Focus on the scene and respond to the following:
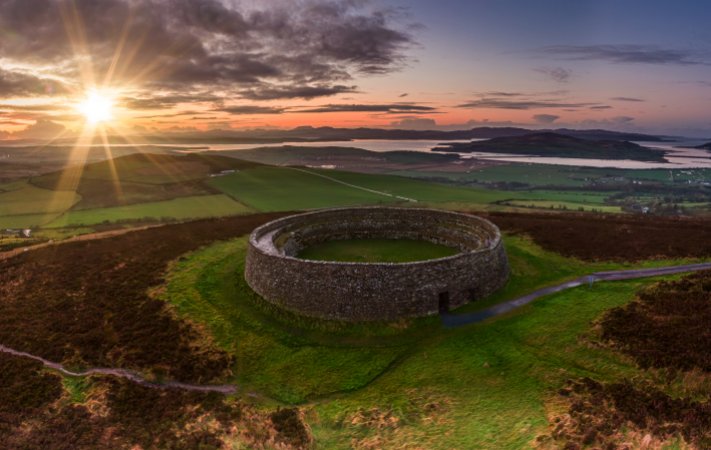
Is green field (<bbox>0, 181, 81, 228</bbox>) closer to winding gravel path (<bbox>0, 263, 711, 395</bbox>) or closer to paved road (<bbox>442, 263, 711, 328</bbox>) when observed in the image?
winding gravel path (<bbox>0, 263, 711, 395</bbox>)

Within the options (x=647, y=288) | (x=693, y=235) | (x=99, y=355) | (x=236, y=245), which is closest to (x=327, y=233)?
(x=236, y=245)

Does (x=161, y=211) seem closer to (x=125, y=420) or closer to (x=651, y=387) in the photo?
(x=125, y=420)

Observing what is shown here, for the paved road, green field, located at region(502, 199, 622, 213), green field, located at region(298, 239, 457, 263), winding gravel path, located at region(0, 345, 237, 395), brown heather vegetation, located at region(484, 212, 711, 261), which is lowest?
green field, located at region(502, 199, 622, 213)

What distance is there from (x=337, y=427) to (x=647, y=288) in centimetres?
2549

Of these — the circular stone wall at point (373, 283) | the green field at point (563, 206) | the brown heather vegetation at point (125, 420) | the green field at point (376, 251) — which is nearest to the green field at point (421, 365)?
the circular stone wall at point (373, 283)

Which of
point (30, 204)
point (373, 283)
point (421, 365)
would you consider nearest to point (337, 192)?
point (30, 204)

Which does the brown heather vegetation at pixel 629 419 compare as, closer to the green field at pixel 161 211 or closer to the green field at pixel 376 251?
the green field at pixel 376 251

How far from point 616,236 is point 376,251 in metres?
26.7

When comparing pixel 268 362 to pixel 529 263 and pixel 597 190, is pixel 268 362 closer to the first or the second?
pixel 529 263

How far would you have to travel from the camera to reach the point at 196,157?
175 meters

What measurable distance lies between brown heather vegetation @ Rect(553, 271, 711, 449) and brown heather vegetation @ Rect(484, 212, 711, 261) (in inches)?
431

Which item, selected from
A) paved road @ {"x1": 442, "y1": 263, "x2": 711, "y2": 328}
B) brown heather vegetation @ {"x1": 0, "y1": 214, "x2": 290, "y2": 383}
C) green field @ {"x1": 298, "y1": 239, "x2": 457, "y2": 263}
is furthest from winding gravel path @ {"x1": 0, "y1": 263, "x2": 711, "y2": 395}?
green field @ {"x1": 298, "y1": 239, "x2": 457, "y2": 263}

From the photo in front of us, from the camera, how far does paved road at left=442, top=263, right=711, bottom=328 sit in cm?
2970

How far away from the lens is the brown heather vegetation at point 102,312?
27078 millimetres
